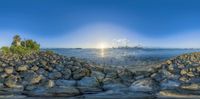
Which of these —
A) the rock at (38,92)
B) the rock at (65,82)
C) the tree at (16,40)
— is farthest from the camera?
the tree at (16,40)

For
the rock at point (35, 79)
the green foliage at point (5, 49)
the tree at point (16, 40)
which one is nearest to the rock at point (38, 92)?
the rock at point (35, 79)

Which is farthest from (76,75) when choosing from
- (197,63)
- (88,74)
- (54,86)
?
(197,63)

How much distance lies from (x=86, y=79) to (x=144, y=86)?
2.76 metres

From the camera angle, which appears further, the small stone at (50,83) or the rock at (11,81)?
the rock at (11,81)

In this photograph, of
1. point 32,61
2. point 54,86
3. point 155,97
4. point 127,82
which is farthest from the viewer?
point 32,61

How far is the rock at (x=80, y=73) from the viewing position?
18317 millimetres

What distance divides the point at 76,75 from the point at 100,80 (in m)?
1.21

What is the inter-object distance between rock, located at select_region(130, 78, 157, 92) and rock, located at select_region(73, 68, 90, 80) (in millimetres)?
3003

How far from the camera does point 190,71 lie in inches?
728

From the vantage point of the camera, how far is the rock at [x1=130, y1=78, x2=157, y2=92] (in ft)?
52.3

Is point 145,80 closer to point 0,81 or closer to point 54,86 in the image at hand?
point 54,86

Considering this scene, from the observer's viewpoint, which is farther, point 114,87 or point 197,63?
point 197,63

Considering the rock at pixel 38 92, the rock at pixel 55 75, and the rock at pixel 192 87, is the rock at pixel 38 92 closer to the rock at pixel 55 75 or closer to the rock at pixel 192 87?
the rock at pixel 55 75

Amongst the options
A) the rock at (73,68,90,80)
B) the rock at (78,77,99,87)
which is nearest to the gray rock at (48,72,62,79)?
the rock at (73,68,90,80)
